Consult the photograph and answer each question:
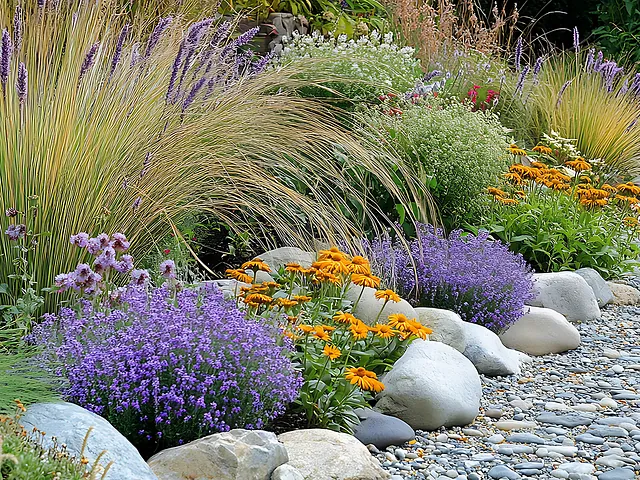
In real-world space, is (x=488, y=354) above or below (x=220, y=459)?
below

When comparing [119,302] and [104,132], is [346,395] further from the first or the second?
[104,132]

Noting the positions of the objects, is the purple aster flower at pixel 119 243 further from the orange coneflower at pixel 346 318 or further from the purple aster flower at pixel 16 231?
the orange coneflower at pixel 346 318

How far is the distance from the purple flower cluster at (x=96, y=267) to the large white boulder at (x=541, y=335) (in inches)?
86.4

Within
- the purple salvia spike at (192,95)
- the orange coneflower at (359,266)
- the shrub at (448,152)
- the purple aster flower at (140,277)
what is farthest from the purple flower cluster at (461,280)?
the purple aster flower at (140,277)

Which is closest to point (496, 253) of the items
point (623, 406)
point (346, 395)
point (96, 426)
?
point (623, 406)

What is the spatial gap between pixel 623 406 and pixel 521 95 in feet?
14.5

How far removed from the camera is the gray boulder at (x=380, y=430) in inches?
120

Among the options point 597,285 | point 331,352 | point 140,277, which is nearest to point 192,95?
point 140,277

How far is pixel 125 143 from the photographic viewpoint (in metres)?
3.57

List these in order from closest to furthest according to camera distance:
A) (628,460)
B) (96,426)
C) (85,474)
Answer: (85,474) → (96,426) → (628,460)

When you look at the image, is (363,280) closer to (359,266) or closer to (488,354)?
(359,266)

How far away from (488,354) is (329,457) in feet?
5.19

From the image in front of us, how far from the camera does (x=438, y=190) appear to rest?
5.30 m

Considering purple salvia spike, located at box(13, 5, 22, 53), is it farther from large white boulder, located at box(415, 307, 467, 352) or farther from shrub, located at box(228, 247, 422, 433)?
large white boulder, located at box(415, 307, 467, 352)
